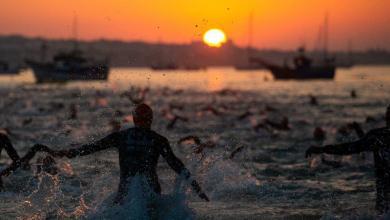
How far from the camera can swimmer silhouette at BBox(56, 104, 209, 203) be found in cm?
748

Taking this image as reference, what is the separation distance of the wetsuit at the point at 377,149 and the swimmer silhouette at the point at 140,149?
1639 mm

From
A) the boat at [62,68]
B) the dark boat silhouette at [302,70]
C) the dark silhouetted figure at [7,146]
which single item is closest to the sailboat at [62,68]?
the boat at [62,68]

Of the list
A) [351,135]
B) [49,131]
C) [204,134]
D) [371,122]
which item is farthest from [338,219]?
[371,122]

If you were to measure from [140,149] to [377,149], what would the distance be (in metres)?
2.78

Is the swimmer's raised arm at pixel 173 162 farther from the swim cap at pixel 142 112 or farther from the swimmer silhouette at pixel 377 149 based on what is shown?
the swimmer silhouette at pixel 377 149

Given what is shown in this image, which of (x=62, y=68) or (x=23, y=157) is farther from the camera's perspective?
(x=62, y=68)

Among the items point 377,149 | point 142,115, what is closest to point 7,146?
point 142,115

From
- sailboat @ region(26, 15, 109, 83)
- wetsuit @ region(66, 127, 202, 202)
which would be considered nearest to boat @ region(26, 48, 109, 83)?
sailboat @ region(26, 15, 109, 83)

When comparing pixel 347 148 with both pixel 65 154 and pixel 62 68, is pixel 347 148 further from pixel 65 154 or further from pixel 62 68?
pixel 62 68

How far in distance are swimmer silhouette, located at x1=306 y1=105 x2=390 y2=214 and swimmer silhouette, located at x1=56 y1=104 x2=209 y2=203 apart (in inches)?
63.6

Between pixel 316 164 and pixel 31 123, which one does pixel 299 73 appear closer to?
pixel 31 123

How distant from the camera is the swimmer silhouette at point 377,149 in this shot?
7938 millimetres

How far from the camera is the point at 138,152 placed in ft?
24.6

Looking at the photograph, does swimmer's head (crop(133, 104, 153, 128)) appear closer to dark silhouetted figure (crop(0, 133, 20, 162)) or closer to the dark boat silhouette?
dark silhouetted figure (crop(0, 133, 20, 162))
